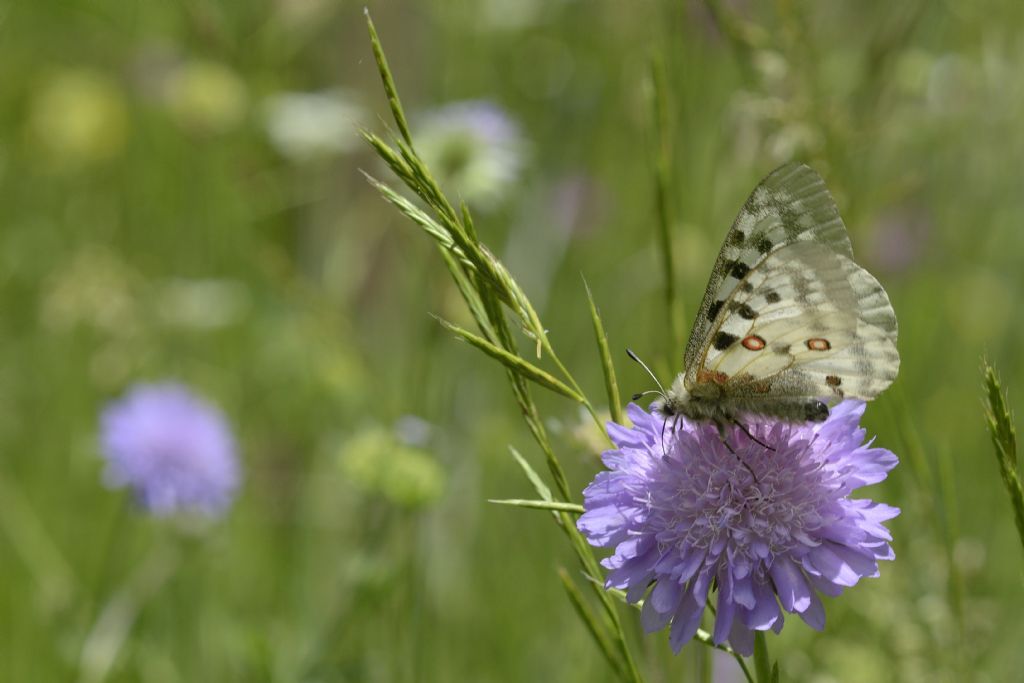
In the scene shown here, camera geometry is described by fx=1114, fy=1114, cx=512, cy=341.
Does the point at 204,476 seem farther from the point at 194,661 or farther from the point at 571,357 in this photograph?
the point at 571,357

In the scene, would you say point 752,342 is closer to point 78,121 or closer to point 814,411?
point 814,411

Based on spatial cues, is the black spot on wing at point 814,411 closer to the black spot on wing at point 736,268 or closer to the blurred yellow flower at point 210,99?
the black spot on wing at point 736,268

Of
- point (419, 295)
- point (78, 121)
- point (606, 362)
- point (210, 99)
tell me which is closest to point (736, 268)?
point (606, 362)

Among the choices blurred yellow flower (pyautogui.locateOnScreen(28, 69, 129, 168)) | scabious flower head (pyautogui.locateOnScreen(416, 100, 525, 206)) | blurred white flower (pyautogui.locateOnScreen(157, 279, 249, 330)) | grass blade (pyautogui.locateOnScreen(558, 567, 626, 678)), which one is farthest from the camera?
blurred yellow flower (pyautogui.locateOnScreen(28, 69, 129, 168))

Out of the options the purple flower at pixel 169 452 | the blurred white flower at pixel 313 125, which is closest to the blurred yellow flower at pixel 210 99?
the blurred white flower at pixel 313 125

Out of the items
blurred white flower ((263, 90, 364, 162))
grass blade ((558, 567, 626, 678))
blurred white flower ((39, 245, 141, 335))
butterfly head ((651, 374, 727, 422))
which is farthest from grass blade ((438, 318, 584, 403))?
blurred white flower ((39, 245, 141, 335))

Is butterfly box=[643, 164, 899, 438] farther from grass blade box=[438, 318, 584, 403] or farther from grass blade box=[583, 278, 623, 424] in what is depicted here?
grass blade box=[438, 318, 584, 403]

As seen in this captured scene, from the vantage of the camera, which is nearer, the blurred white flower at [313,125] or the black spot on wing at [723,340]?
the black spot on wing at [723,340]

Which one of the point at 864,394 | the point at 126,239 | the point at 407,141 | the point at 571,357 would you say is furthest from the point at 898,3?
the point at 126,239
